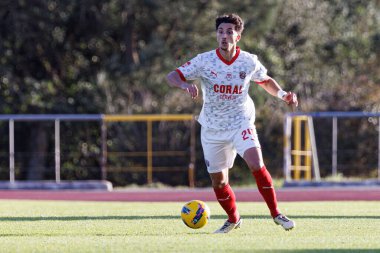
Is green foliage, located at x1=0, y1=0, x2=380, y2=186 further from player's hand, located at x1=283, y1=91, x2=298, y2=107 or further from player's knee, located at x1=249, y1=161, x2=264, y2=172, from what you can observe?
player's knee, located at x1=249, y1=161, x2=264, y2=172

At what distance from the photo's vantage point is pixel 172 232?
9945 mm

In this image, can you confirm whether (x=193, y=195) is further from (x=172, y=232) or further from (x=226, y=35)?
(x=226, y=35)

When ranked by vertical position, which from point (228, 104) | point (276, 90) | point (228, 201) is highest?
point (276, 90)

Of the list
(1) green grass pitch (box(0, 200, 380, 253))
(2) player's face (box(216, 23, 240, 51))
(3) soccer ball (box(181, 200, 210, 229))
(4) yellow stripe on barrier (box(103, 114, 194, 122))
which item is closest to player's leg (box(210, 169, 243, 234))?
(1) green grass pitch (box(0, 200, 380, 253))

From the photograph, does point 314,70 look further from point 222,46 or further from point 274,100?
point 222,46

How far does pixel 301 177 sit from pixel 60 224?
1436cm

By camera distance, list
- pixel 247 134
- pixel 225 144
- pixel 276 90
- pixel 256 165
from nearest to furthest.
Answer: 1. pixel 256 165
2. pixel 247 134
3. pixel 225 144
4. pixel 276 90

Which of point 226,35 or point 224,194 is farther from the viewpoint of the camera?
point 224,194

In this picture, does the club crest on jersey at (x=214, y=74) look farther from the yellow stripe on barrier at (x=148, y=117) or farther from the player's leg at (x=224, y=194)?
the yellow stripe on barrier at (x=148, y=117)

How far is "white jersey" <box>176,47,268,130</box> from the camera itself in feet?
32.9

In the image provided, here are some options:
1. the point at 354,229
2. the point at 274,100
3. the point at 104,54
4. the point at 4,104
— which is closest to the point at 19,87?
the point at 4,104

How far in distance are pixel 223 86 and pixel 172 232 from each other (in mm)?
1561

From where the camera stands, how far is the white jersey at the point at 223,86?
32.9ft

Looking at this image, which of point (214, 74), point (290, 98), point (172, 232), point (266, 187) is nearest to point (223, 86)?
point (214, 74)
